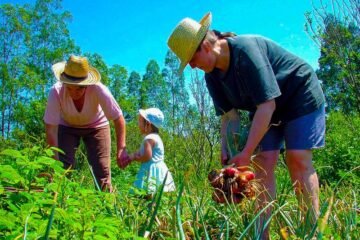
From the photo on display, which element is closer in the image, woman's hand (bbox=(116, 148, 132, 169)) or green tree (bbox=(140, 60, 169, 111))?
woman's hand (bbox=(116, 148, 132, 169))

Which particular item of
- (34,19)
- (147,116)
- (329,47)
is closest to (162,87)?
(34,19)

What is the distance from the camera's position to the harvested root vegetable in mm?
2074

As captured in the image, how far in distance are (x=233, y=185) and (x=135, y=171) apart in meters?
8.88

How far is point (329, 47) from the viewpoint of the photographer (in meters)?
8.63

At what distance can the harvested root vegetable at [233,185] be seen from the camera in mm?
2074

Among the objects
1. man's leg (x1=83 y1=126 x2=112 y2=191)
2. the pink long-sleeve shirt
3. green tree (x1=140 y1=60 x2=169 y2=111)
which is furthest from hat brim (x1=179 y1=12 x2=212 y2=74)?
green tree (x1=140 y1=60 x2=169 y2=111)

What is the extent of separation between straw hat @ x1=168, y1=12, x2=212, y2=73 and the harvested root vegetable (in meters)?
0.75

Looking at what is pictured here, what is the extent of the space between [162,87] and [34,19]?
21.1m

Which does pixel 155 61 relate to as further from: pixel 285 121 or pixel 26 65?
pixel 285 121

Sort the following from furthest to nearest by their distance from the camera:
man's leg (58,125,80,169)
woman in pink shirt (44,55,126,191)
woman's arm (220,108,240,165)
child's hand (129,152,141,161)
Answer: child's hand (129,152,141,161)
man's leg (58,125,80,169)
woman in pink shirt (44,55,126,191)
woman's arm (220,108,240,165)

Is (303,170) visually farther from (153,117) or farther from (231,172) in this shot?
(153,117)

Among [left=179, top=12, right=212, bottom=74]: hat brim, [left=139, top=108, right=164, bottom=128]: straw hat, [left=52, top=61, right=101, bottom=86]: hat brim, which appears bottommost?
[left=139, top=108, right=164, bottom=128]: straw hat

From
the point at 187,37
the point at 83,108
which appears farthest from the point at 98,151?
the point at 187,37

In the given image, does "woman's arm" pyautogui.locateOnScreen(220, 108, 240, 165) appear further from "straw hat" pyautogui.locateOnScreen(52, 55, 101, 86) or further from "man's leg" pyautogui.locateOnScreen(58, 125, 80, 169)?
"man's leg" pyautogui.locateOnScreen(58, 125, 80, 169)
